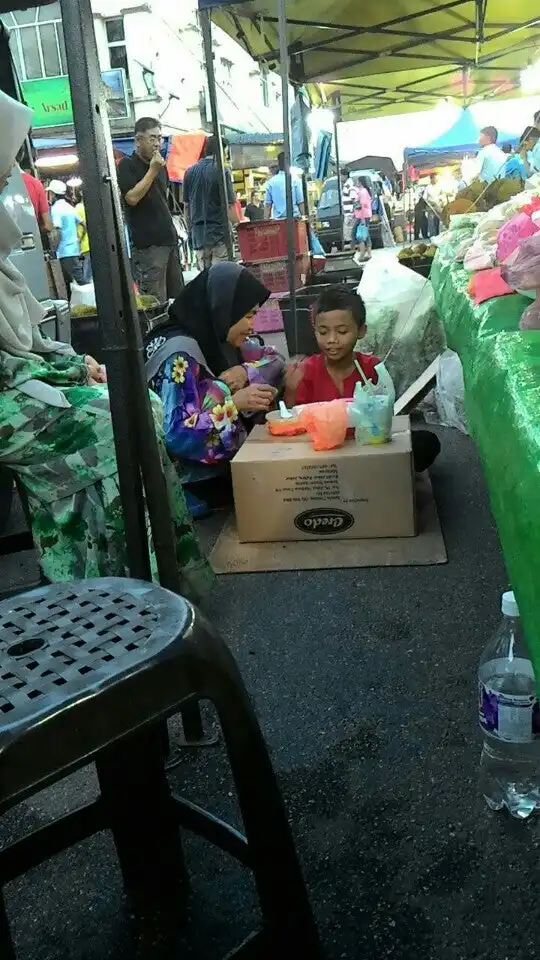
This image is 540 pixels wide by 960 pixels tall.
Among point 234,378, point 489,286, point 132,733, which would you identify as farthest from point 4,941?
point 234,378

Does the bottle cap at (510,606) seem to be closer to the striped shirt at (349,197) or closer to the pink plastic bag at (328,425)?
the pink plastic bag at (328,425)

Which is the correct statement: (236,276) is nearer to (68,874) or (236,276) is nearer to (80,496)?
(80,496)

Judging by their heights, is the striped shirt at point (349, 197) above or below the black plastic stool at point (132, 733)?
above

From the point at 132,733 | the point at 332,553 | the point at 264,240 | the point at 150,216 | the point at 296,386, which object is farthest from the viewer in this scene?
the point at 264,240

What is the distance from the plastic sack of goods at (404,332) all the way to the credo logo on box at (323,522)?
1.68 meters

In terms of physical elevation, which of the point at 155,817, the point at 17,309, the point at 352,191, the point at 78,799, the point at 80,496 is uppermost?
the point at 352,191

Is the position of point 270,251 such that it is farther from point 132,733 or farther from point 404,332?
point 132,733

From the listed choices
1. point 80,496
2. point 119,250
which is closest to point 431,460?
point 80,496

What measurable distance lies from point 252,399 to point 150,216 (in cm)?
338

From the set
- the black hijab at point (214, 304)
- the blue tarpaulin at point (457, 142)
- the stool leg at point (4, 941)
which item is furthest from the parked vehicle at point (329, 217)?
the stool leg at point (4, 941)

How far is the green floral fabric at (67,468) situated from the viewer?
76.5 inches

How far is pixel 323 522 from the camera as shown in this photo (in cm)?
278

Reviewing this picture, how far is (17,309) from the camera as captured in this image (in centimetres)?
210

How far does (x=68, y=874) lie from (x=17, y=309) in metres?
1.45
